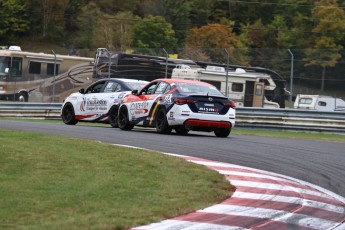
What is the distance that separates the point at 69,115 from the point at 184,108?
229 inches

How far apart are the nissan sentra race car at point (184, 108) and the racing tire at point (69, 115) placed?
3702mm

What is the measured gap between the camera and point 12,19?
77250 mm

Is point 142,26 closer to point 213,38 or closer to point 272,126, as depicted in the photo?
point 213,38

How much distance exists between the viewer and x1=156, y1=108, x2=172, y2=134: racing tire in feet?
58.7

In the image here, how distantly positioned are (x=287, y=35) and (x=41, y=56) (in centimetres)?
4087

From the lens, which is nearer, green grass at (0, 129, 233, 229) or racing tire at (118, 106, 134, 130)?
green grass at (0, 129, 233, 229)

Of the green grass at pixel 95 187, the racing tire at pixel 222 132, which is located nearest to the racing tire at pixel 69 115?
the racing tire at pixel 222 132

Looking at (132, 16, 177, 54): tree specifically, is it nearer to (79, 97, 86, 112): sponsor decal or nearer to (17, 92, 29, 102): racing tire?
(17, 92, 29, 102): racing tire

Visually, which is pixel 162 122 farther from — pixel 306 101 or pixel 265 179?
pixel 306 101

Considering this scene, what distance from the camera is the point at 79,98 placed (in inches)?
862

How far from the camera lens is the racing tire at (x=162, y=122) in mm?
17906

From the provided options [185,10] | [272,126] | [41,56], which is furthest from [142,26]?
[272,126]

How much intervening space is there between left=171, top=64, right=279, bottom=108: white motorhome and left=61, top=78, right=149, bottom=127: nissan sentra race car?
7.60 meters

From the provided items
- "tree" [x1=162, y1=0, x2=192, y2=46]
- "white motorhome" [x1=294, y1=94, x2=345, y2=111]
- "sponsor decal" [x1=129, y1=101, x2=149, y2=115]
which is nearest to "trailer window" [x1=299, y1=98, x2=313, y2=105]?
"white motorhome" [x1=294, y1=94, x2=345, y2=111]
